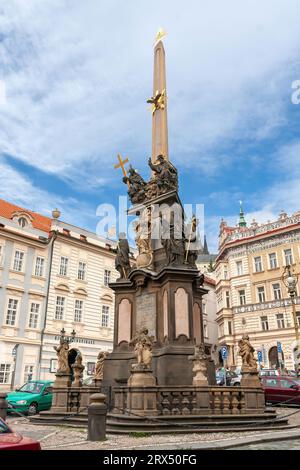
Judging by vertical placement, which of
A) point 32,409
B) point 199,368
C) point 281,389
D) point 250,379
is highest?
point 199,368

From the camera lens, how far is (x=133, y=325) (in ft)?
46.0

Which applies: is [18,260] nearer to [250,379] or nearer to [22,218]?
[22,218]

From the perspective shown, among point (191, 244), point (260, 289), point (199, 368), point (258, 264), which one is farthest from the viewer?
point (258, 264)

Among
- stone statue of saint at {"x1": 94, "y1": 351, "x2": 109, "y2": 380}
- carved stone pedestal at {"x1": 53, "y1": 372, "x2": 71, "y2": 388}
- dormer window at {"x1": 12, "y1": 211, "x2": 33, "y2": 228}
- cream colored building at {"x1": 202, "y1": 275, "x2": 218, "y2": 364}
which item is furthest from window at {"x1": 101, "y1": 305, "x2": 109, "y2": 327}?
carved stone pedestal at {"x1": 53, "y1": 372, "x2": 71, "y2": 388}

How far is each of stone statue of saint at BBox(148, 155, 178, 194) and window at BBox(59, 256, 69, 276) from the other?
2050 cm

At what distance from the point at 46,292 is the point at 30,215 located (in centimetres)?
649

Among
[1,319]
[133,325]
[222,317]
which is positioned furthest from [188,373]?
[222,317]

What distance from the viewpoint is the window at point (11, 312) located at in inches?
1192

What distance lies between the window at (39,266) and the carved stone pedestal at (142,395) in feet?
80.3

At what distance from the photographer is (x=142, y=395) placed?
32.7 ft

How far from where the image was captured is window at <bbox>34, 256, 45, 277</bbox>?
3325cm

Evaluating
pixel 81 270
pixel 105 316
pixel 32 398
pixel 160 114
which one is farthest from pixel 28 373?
pixel 160 114
